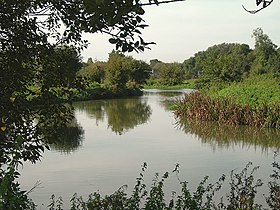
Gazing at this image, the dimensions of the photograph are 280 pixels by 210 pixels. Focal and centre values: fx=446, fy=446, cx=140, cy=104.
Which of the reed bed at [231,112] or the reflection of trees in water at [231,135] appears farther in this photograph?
the reed bed at [231,112]

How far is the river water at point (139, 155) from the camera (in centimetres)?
761

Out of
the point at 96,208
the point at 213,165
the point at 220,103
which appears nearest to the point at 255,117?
the point at 220,103

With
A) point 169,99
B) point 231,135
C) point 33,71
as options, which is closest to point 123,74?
point 169,99

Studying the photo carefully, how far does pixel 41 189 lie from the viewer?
23.9ft

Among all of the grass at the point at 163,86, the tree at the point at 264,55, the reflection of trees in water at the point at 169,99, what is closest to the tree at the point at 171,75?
the grass at the point at 163,86

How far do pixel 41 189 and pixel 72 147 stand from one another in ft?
13.5

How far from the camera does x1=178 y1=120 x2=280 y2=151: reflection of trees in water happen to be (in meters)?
12.2

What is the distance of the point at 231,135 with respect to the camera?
13.7 m

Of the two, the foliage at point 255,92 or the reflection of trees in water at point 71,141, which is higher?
the foliage at point 255,92

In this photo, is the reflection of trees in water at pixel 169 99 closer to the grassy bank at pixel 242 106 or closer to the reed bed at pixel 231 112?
the grassy bank at pixel 242 106

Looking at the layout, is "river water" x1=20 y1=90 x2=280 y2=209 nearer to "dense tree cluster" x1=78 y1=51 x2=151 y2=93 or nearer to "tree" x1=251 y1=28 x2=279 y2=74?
"dense tree cluster" x1=78 y1=51 x2=151 y2=93

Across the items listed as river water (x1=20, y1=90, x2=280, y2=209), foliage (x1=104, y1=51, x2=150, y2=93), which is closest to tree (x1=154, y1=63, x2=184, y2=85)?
foliage (x1=104, y1=51, x2=150, y2=93)

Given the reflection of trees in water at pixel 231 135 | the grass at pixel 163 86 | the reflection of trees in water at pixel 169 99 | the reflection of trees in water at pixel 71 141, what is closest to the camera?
the reflection of trees in water at pixel 71 141

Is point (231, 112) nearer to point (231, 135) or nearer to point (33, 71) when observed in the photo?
point (231, 135)
